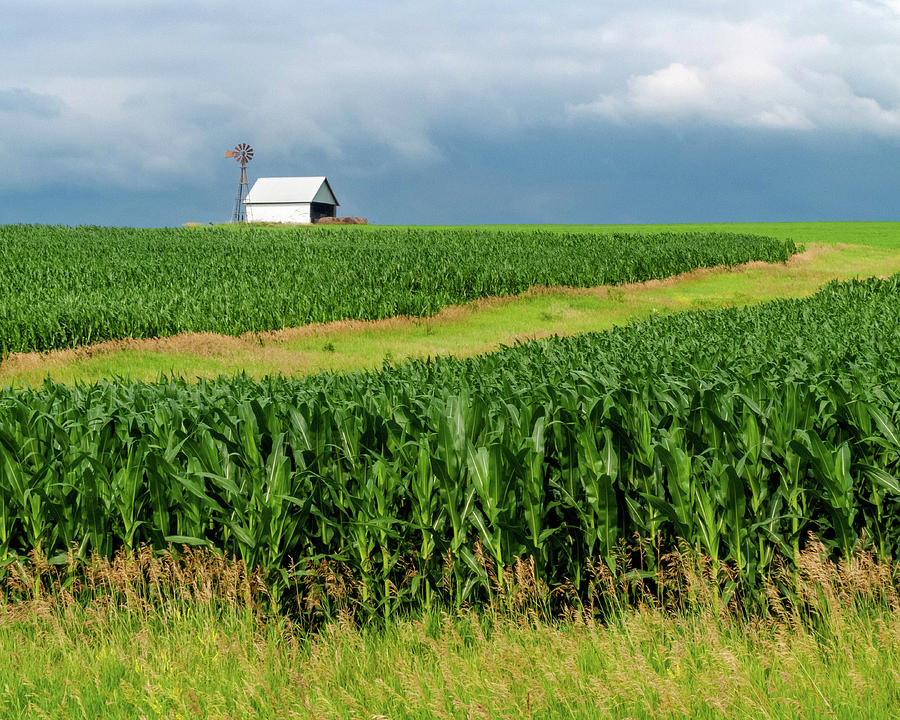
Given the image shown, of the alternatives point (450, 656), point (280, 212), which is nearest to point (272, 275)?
point (450, 656)

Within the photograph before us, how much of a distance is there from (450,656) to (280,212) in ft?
352

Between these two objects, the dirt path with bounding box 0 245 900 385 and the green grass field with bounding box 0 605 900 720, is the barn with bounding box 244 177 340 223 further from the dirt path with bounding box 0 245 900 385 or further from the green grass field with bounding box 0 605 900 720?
the green grass field with bounding box 0 605 900 720

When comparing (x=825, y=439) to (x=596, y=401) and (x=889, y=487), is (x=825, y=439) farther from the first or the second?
(x=596, y=401)

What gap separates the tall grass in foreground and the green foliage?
1747cm

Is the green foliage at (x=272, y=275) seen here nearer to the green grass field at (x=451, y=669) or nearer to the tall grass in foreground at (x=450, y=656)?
the tall grass in foreground at (x=450, y=656)

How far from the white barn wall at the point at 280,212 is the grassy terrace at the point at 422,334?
74.4 m

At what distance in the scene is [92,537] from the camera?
252 inches

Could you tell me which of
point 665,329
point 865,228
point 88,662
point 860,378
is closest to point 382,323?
point 665,329

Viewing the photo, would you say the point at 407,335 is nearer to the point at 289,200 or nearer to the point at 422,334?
the point at 422,334

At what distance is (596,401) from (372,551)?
2.11 metres

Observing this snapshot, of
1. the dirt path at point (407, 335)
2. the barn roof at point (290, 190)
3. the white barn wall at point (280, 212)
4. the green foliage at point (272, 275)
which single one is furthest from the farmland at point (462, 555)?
the barn roof at point (290, 190)

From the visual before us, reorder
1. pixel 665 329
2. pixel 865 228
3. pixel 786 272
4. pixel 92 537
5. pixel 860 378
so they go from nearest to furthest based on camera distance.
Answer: pixel 92 537 → pixel 860 378 → pixel 665 329 → pixel 786 272 → pixel 865 228

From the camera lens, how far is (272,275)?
32.0 m

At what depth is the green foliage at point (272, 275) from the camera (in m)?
22.7
